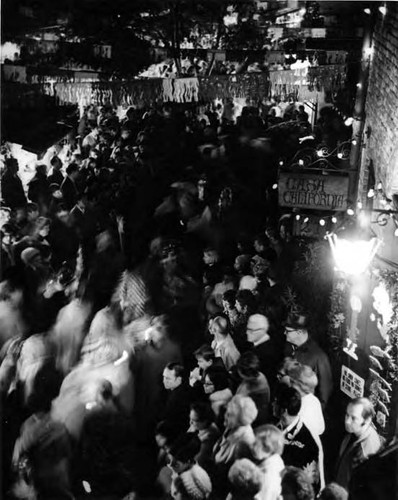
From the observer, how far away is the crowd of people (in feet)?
12.1

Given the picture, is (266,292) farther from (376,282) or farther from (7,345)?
(7,345)

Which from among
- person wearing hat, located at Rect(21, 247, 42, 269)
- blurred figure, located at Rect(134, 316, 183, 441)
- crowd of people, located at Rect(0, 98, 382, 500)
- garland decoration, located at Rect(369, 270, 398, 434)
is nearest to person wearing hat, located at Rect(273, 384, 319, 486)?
crowd of people, located at Rect(0, 98, 382, 500)

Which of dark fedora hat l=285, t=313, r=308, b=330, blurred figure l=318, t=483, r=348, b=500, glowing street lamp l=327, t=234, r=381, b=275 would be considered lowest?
blurred figure l=318, t=483, r=348, b=500

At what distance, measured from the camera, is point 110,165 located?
3.85 meters

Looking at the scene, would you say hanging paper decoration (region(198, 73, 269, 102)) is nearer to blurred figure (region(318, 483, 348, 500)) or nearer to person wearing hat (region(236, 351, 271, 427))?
person wearing hat (region(236, 351, 271, 427))

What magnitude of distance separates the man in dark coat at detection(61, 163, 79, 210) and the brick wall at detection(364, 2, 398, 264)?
1.40 meters

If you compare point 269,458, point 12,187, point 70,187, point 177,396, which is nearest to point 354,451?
point 269,458

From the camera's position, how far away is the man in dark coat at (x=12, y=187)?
12.6ft

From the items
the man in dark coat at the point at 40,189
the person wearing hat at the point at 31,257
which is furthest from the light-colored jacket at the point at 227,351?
the man in dark coat at the point at 40,189

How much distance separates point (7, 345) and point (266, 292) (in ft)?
4.39

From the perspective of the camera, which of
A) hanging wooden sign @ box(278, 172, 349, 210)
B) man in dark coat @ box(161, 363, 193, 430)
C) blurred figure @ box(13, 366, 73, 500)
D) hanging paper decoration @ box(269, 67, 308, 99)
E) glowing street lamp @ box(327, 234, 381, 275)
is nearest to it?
glowing street lamp @ box(327, 234, 381, 275)

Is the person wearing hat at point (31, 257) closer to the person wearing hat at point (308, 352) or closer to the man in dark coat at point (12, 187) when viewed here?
the man in dark coat at point (12, 187)

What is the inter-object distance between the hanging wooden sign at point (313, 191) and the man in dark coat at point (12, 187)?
1.29m

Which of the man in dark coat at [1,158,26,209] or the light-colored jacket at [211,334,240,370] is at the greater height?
the man in dark coat at [1,158,26,209]
